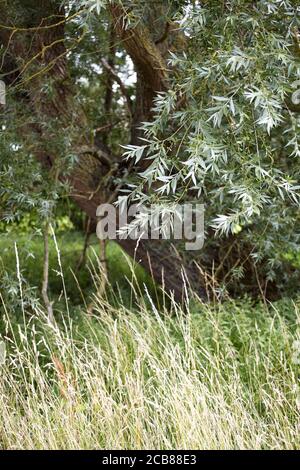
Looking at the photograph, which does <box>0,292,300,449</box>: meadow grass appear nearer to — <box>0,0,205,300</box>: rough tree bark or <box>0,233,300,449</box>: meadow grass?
<box>0,233,300,449</box>: meadow grass

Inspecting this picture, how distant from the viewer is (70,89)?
18.1 feet

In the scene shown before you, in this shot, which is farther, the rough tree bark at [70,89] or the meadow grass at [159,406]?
the rough tree bark at [70,89]

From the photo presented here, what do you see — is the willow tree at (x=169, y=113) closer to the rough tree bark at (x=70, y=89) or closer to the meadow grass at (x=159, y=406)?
the rough tree bark at (x=70, y=89)

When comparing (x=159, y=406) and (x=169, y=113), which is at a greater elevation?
(x=169, y=113)

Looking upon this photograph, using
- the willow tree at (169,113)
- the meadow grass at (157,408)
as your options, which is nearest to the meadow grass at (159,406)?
the meadow grass at (157,408)

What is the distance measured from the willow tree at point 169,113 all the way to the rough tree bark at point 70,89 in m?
0.01

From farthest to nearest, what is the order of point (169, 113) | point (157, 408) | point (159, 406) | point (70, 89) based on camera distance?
1. point (70, 89)
2. point (169, 113)
3. point (157, 408)
4. point (159, 406)

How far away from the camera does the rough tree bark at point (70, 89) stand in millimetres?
4621

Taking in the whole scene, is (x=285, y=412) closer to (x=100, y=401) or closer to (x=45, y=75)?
(x=100, y=401)

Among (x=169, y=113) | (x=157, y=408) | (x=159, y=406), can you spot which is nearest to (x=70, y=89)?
(x=169, y=113)

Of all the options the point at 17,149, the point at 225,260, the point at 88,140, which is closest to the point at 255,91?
the point at 17,149

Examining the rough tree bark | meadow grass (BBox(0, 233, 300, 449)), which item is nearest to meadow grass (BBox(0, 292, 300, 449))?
meadow grass (BBox(0, 233, 300, 449))

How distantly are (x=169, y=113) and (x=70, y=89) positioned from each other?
1.91 m

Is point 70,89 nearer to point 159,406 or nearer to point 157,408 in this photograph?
point 157,408
